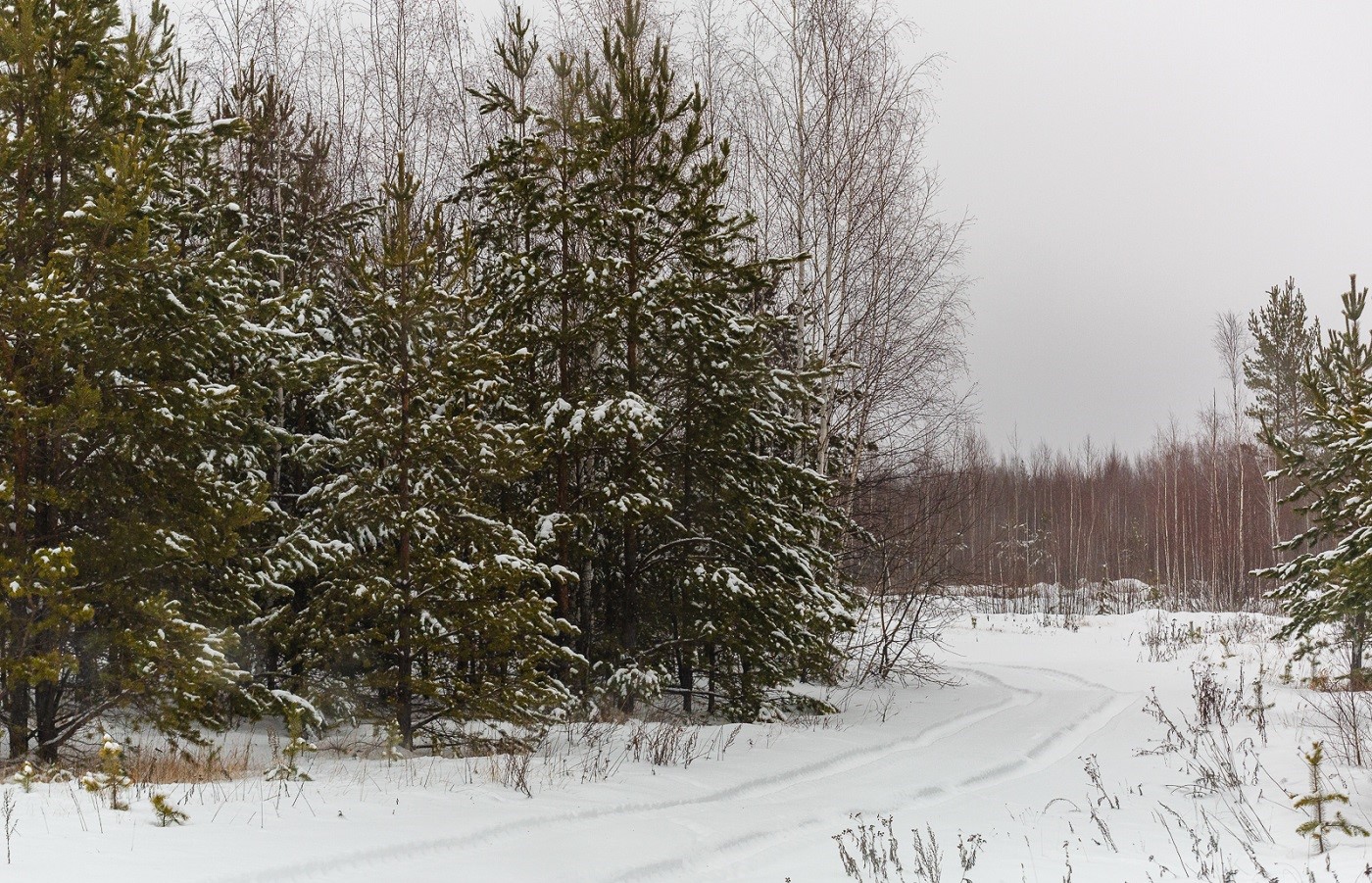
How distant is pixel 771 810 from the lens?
7.93 metres

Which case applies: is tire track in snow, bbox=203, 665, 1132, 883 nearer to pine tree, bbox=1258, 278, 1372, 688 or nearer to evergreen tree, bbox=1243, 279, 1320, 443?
pine tree, bbox=1258, 278, 1372, 688

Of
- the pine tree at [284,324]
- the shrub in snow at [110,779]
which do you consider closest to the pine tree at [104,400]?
the pine tree at [284,324]

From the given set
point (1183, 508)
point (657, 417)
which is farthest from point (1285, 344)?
point (657, 417)

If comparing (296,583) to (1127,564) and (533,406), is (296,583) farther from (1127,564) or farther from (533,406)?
(1127,564)

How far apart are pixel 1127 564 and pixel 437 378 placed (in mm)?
54451

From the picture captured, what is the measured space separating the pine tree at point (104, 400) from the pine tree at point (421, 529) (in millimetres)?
1066

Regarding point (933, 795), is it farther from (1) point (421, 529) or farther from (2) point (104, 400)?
(2) point (104, 400)

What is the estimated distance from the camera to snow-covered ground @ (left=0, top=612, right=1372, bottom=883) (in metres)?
5.75

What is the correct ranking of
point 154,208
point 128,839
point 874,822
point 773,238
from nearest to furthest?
point 128,839, point 874,822, point 154,208, point 773,238

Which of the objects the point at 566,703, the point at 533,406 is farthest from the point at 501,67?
the point at 566,703

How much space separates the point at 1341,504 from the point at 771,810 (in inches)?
380

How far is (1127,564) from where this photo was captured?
5631cm

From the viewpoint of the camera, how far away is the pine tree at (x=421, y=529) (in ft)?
32.6

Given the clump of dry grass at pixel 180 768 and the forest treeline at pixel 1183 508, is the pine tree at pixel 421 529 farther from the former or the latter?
the forest treeline at pixel 1183 508
